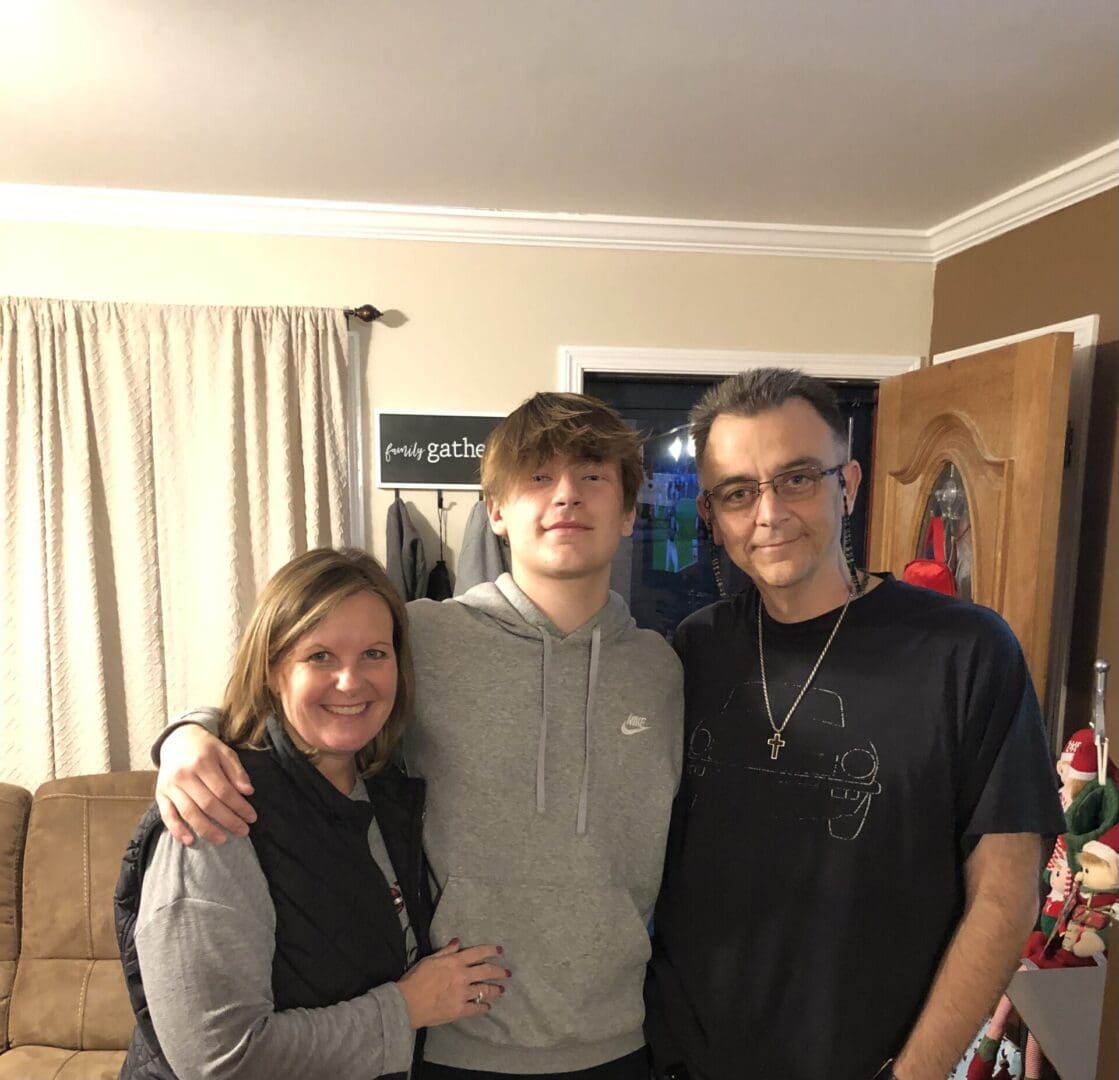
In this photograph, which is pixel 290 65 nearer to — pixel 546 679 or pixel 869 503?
pixel 546 679

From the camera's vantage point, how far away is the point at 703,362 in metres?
2.56

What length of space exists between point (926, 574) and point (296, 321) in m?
2.05

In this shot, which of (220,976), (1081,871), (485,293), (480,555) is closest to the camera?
(220,976)

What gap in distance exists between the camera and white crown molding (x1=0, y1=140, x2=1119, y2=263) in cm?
228

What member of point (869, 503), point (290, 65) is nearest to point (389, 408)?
point (290, 65)

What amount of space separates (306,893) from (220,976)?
13cm

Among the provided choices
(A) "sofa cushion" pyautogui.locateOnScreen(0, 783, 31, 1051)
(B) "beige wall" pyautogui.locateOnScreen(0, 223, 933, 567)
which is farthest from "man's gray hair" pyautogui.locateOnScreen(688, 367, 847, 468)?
(A) "sofa cushion" pyautogui.locateOnScreen(0, 783, 31, 1051)

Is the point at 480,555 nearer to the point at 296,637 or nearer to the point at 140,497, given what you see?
the point at 140,497

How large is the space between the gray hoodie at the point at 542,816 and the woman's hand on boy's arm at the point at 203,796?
0.28 metres

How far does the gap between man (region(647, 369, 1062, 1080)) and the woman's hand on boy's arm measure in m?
0.66

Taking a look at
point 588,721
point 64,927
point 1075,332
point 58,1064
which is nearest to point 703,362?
point 1075,332

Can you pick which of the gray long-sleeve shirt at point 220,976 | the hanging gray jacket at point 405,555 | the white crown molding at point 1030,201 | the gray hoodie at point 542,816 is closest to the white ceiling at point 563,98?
the white crown molding at point 1030,201

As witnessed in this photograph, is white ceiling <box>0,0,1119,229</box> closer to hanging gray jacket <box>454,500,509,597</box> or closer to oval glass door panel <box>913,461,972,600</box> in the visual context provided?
oval glass door panel <box>913,461,972,600</box>

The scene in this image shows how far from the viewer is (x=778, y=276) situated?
Answer: 2572 mm
